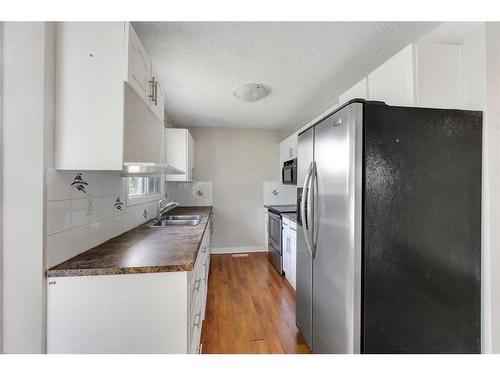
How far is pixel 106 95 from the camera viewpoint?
3.51 feet

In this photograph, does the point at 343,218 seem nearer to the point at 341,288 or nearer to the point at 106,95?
the point at 341,288

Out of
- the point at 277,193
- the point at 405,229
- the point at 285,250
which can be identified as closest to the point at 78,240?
the point at 405,229

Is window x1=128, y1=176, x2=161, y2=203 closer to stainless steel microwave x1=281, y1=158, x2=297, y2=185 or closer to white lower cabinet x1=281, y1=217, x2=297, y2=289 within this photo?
white lower cabinet x1=281, y1=217, x2=297, y2=289

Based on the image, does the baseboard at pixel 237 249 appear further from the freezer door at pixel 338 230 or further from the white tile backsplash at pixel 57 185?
the white tile backsplash at pixel 57 185

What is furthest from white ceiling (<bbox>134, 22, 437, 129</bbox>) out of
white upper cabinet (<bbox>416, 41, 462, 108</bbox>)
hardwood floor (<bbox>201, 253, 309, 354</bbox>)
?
hardwood floor (<bbox>201, 253, 309, 354</bbox>)

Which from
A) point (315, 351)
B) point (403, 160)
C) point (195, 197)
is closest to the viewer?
point (403, 160)

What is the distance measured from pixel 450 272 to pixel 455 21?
4.60 ft

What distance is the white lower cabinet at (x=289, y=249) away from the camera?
103 inches

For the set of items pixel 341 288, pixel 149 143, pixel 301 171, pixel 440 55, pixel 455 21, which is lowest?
pixel 341 288

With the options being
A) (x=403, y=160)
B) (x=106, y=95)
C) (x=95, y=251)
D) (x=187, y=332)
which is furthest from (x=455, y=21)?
(x=95, y=251)

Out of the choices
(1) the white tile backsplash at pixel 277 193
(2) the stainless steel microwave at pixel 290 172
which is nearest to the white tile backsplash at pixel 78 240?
(2) the stainless steel microwave at pixel 290 172

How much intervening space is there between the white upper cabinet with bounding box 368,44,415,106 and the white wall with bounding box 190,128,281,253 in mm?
2769

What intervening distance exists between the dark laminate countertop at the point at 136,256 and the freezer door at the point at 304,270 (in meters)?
0.80

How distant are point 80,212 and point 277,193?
3.40 metres
